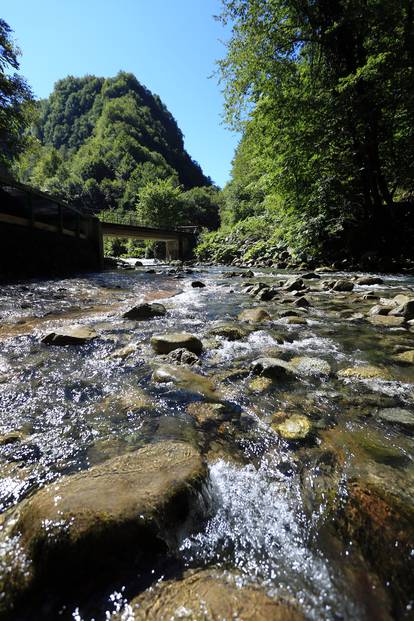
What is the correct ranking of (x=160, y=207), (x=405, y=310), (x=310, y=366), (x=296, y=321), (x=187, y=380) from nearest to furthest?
(x=187, y=380), (x=310, y=366), (x=405, y=310), (x=296, y=321), (x=160, y=207)

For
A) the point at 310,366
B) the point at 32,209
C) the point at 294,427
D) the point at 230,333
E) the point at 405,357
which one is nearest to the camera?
the point at 294,427

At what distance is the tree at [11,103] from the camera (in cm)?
1379

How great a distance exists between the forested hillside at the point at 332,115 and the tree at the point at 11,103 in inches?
381

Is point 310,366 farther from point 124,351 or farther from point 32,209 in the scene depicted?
point 32,209

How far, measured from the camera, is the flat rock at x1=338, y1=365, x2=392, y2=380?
292cm

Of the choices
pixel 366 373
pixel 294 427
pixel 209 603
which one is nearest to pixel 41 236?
pixel 366 373

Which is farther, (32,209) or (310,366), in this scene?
(32,209)

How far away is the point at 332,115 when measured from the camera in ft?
37.6

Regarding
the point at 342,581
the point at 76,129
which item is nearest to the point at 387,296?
the point at 342,581

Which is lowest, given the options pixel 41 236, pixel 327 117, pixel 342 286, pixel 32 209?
pixel 342 286

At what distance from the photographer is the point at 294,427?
7.10ft

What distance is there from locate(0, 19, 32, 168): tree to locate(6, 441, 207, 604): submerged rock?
18627 mm

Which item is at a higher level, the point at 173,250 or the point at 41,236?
the point at 41,236

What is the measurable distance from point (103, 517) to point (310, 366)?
8.02ft
